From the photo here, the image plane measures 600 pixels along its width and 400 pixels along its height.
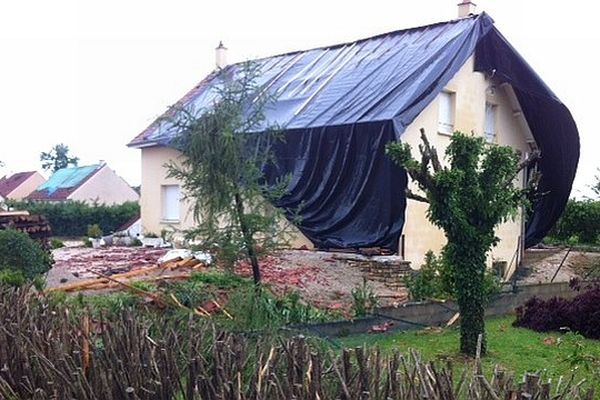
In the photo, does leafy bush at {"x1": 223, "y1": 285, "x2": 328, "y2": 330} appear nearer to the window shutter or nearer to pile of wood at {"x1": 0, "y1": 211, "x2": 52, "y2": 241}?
pile of wood at {"x1": 0, "y1": 211, "x2": 52, "y2": 241}

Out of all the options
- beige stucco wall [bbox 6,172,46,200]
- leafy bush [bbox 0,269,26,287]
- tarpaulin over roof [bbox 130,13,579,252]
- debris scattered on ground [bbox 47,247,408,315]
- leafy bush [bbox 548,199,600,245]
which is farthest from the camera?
beige stucco wall [bbox 6,172,46,200]

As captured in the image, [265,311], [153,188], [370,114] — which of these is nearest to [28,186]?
[153,188]

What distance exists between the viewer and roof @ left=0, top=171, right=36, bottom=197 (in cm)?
5616

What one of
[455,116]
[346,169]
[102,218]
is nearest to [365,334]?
[346,169]

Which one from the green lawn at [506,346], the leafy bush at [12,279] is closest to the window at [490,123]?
the green lawn at [506,346]

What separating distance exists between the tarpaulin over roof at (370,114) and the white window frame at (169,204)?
4802 mm

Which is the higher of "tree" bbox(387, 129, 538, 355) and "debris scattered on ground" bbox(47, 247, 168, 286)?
"tree" bbox(387, 129, 538, 355)

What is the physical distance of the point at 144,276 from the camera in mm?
11172

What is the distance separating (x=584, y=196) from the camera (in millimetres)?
22844

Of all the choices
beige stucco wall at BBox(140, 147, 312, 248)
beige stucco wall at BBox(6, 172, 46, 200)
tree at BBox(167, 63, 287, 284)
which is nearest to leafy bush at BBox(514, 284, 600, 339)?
tree at BBox(167, 63, 287, 284)

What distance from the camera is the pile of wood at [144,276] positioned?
9.93 metres

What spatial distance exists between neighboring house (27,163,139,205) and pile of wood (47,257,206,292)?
34.1 m

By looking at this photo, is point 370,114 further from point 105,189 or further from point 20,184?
point 20,184

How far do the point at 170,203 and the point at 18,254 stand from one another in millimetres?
9934
